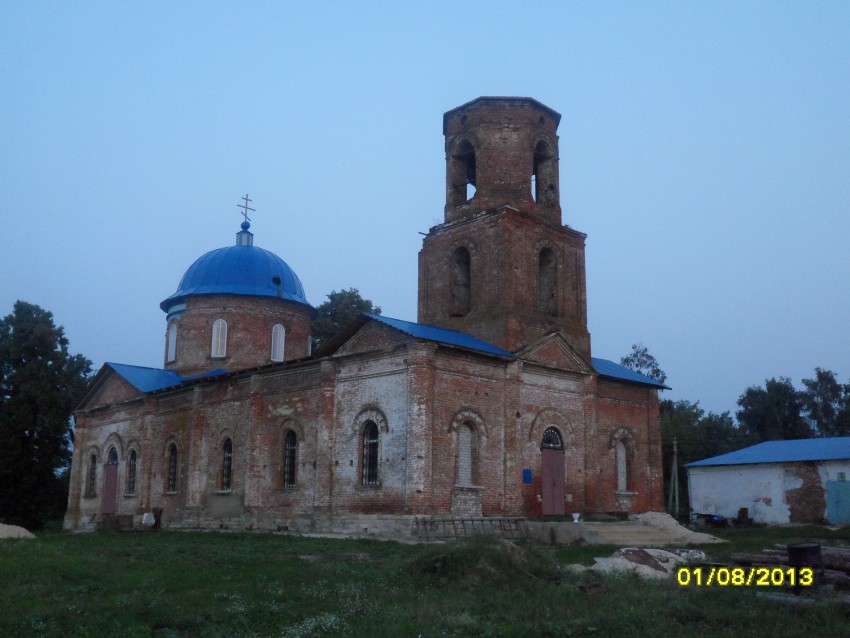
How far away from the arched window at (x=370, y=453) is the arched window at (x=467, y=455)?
2.12 meters

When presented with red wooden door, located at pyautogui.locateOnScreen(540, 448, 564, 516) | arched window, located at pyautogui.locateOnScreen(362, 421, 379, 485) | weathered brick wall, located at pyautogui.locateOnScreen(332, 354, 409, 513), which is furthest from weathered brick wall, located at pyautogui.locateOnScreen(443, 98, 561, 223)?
arched window, located at pyautogui.locateOnScreen(362, 421, 379, 485)

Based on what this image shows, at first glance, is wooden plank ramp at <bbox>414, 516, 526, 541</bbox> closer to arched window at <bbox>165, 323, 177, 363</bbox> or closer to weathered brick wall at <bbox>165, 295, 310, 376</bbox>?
weathered brick wall at <bbox>165, 295, 310, 376</bbox>

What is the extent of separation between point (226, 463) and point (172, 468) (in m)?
3.44

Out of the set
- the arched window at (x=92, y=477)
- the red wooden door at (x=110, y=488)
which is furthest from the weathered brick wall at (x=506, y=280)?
the arched window at (x=92, y=477)

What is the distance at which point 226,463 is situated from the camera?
84.3 feet

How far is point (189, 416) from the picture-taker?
Answer: 27.3 metres

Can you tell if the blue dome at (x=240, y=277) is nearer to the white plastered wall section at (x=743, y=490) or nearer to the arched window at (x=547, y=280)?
the arched window at (x=547, y=280)

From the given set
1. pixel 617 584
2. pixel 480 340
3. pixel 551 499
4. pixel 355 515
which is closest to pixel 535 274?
pixel 480 340

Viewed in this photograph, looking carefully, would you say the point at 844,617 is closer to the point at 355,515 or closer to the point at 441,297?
the point at 355,515

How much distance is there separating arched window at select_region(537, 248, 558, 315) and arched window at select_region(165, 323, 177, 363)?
15.1m

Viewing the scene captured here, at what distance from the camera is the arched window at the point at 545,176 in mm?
25453

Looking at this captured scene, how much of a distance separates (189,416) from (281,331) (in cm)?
595

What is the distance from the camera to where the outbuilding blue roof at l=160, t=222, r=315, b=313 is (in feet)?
104
